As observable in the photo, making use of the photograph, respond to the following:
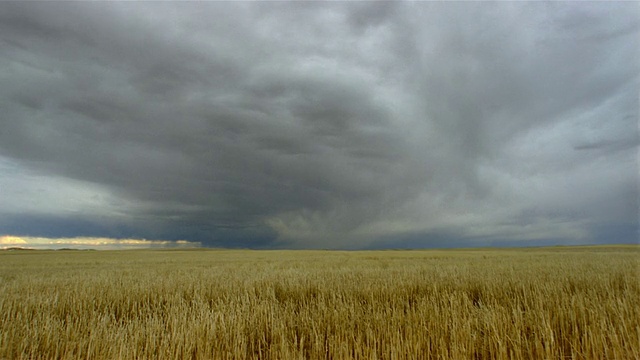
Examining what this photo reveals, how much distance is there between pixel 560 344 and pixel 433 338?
1948 millimetres

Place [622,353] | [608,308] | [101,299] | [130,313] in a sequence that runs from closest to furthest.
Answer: [622,353] → [608,308] → [130,313] → [101,299]

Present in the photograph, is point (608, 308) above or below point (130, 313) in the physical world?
above

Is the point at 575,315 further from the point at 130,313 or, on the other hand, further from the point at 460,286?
the point at 130,313

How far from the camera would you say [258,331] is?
5.78m

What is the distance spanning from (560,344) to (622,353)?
1.25m

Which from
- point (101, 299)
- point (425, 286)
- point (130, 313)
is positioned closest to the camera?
point (130, 313)

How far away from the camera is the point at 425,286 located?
1044 cm

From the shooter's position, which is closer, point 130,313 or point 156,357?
point 156,357

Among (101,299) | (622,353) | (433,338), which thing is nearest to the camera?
(622,353)

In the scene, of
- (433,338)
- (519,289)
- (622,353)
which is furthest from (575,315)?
(519,289)

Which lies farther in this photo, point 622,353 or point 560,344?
point 560,344

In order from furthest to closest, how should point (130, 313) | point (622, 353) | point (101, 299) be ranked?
point (101, 299)
point (130, 313)
point (622, 353)

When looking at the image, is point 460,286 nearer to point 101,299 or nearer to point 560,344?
point 560,344

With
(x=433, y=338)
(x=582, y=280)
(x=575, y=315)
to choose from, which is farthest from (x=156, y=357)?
(x=582, y=280)
